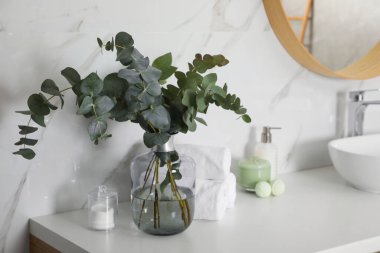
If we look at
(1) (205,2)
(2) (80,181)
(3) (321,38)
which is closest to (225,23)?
(1) (205,2)

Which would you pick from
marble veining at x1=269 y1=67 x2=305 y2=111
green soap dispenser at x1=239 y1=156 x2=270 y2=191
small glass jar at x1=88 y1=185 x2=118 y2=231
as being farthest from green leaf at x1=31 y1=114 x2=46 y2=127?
marble veining at x1=269 y1=67 x2=305 y2=111

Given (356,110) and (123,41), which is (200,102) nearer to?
(123,41)

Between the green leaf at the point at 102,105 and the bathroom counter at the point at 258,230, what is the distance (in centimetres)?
31

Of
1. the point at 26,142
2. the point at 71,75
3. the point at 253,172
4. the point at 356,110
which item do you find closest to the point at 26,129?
the point at 26,142

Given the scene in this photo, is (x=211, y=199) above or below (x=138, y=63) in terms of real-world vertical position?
below

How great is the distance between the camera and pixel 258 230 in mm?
1689

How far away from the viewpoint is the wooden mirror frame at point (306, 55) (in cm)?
212

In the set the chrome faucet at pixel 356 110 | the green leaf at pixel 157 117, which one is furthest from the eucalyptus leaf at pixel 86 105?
the chrome faucet at pixel 356 110

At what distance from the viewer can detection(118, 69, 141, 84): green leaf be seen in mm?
1521

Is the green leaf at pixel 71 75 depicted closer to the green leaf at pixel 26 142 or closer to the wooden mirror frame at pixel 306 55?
the green leaf at pixel 26 142

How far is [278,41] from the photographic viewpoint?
218 cm

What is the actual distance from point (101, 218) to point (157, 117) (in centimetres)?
31

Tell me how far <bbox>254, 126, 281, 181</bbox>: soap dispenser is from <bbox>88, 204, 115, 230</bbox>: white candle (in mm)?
588

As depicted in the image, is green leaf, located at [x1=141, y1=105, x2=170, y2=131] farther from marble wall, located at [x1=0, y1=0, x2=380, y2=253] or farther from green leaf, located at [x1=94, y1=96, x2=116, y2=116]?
marble wall, located at [x1=0, y1=0, x2=380, y2=253]
